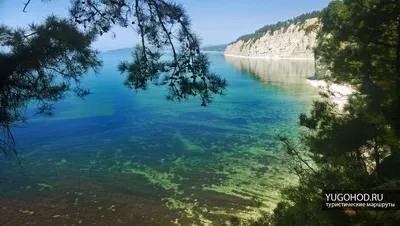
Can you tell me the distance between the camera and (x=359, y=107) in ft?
24.0

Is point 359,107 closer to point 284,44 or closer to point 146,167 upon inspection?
point 146,167

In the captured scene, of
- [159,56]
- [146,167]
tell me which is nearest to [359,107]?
[159,56]

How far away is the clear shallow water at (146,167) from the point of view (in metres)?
13.0

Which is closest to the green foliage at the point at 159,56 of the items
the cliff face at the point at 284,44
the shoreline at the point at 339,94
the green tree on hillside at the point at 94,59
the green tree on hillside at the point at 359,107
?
the green tree on hillside at the point at 94,59

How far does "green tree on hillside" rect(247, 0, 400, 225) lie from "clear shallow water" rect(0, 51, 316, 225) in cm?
489

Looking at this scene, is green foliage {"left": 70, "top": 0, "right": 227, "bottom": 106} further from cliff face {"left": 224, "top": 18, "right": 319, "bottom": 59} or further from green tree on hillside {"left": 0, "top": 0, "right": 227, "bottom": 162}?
cliff face {"left": 224, "top": 18, "right": 319, "bottom": 59}

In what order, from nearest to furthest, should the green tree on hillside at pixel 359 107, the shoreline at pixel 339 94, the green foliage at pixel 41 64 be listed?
the green foliage at pixel 41 64, the green tree on hillside at pixel 359 107, the shoreline at pixel 339 94

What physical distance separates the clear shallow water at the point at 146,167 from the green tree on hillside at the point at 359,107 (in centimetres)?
489

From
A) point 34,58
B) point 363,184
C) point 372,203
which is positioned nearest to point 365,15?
point 363,184

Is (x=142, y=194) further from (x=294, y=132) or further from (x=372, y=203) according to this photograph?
(x=294, y=132)

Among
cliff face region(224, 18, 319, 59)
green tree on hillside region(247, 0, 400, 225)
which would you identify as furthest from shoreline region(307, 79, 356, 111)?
cliff face region(224, 18, 319, 59)

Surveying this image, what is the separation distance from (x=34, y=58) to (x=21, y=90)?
1.83ft

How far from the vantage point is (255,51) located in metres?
152

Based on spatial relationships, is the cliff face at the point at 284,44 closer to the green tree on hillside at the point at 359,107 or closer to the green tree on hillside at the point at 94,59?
the green tree on hillside at the point at 359,107
